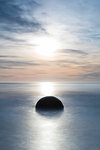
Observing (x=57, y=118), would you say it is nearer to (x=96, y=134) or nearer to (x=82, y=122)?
(x=82, y=122)

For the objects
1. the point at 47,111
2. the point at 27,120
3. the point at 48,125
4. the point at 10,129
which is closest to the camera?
the point at 10,129

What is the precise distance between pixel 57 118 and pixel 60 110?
220 inches

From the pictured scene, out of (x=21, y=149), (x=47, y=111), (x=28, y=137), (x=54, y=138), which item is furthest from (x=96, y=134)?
(x=47, y=111)

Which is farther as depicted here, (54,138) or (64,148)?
(54,138)

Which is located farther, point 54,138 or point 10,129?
point 10,129

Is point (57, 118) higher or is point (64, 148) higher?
point (57, 118)

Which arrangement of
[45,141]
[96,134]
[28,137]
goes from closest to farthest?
[45,141] < [28,137] < [96,134]

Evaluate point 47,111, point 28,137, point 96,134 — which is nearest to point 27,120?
point 47,111

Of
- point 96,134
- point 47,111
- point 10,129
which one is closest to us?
point 96,134

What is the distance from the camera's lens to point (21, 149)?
13961mm

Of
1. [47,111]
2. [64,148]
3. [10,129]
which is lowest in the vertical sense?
[64,148]

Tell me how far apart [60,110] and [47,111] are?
270 centimetres

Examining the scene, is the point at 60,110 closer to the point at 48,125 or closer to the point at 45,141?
the point at 48,125

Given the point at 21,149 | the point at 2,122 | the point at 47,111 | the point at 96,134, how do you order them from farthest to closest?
the point at 47,111, the point at 2,122, the point at 96,134, the point at 21,149
